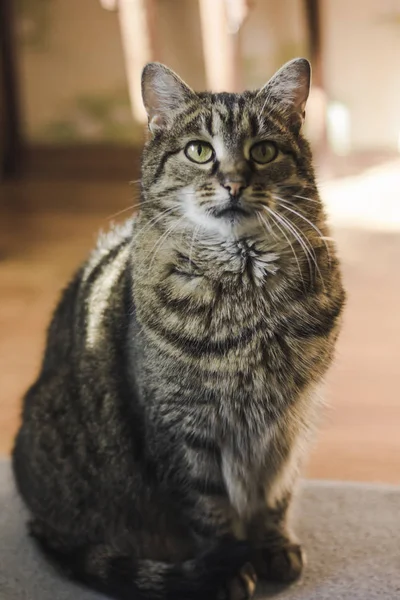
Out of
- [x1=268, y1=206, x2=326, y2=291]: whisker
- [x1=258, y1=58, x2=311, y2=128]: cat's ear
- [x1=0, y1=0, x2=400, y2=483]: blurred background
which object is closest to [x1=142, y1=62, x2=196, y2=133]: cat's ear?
[x1=258, y1=58, x2=311, y2=128]: cat's ear

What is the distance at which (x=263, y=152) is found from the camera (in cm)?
114

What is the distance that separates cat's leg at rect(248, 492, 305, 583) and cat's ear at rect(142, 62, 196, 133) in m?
0.63

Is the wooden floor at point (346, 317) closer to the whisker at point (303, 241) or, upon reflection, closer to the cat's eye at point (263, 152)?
the whisker at point (303, 241)

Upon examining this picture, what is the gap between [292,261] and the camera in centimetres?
118

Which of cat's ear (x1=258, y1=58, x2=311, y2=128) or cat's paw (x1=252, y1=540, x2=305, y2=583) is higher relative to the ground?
cat's ear (x1=258, y1=58, x2=311, y2=128)

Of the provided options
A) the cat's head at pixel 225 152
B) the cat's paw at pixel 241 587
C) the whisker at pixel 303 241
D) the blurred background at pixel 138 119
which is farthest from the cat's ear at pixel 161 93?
the blurred background at pixel 138 119

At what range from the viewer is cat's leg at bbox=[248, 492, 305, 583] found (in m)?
1.28

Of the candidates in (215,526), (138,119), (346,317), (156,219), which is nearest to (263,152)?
(156,219)

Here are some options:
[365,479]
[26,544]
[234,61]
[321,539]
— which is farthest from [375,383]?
[234,61]

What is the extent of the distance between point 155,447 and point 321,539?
1.17ft

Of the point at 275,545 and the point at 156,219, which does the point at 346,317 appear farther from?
the point at 156,219

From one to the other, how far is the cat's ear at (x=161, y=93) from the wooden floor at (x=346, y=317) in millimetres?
633

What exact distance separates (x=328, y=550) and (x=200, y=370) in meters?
0.42

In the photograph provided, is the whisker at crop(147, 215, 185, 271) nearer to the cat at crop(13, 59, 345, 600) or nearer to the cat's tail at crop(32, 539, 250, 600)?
the cat at crop(13, 59, 345, 600)
